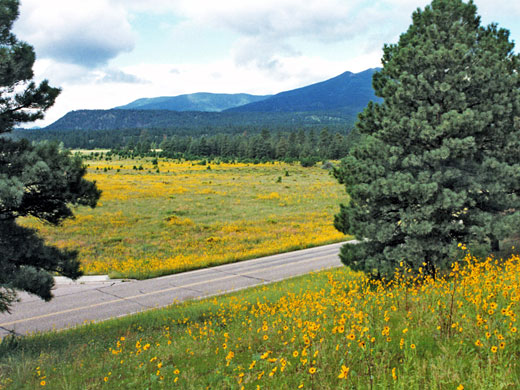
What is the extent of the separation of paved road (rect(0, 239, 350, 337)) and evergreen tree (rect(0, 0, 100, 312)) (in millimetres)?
2932

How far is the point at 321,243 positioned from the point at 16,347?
1984 cm

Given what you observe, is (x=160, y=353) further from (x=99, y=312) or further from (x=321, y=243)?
(x=321, y=243)

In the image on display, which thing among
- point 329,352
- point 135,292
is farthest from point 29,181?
point 135,292

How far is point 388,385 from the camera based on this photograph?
12.4ft

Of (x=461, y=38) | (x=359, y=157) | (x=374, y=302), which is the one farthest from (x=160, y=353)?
(x=461, y=38)

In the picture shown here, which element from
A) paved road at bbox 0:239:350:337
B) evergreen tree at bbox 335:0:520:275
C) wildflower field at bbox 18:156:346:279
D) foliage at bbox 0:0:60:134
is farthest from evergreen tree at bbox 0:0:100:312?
wildflower field at bbox 18:156:346:279

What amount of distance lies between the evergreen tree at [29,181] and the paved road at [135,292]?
2.93m

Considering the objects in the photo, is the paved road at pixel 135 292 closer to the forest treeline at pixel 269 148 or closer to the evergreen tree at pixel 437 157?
the evergreen tree at pixel 437 157

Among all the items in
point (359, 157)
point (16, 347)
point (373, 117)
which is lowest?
point (16, 347)

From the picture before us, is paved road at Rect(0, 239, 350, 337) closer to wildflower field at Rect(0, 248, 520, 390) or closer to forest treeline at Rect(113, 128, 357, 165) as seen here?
wildflower field at Rect(0, 248, 520, 390)

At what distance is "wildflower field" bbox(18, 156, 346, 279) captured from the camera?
21766 mm

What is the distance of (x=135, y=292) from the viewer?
632 inches

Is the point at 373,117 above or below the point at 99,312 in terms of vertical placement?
above

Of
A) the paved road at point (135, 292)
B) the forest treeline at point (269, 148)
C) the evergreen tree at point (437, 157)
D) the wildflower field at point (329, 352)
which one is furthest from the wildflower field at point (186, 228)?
the forest treeline at point (269, 148)
